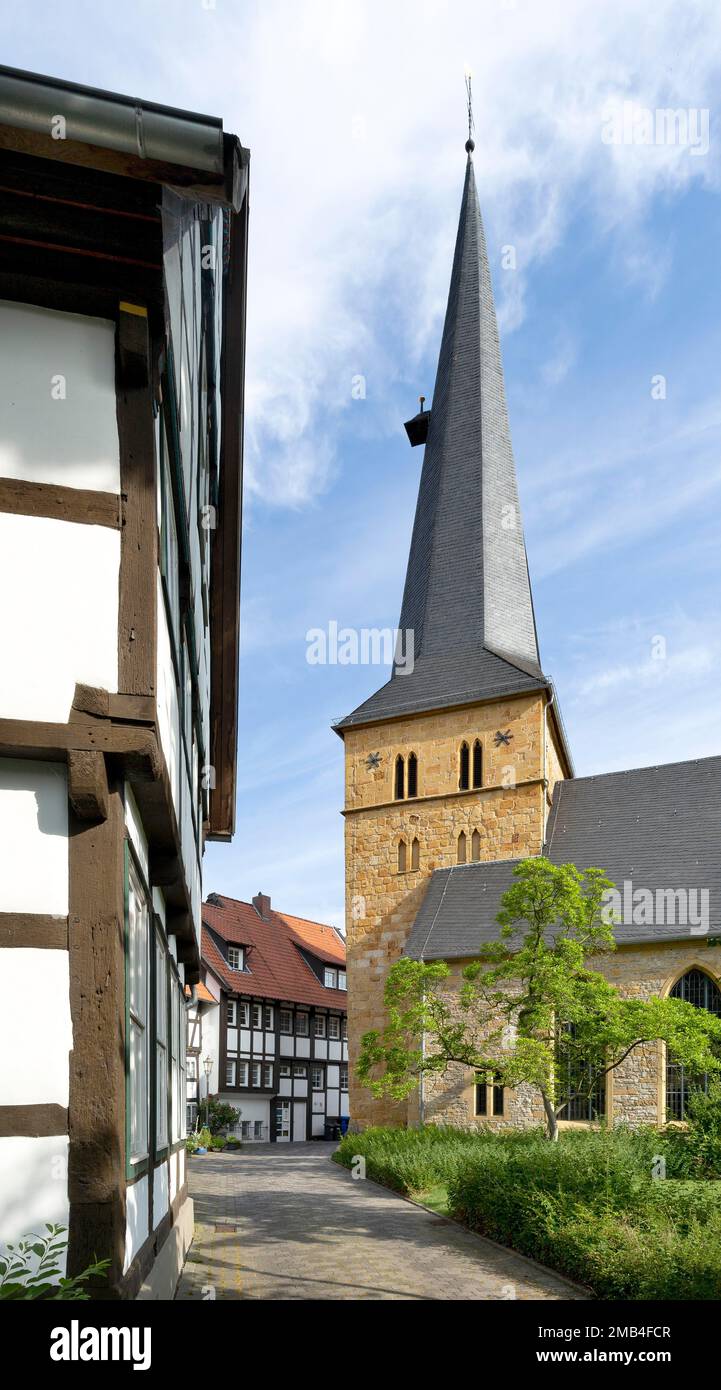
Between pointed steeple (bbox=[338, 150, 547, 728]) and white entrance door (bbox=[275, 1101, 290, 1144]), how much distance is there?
15.7 metres

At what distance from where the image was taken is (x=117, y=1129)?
4.74 meters

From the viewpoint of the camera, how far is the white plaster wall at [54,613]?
4996 mm

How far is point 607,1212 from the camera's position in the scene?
10.9m

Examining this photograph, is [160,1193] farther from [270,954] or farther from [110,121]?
[270,954]

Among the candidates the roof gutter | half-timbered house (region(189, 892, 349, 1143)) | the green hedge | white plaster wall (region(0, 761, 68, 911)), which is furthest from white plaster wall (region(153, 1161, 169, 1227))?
half-timbered house (region(189, 892, 349, 1143))

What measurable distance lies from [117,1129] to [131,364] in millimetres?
3407

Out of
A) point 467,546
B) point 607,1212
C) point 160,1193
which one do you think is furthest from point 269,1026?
point 160,1193

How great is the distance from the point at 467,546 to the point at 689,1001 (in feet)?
58.7

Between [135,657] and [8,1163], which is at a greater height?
[135,657]

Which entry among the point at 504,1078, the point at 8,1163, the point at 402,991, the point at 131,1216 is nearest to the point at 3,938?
the point at 8,1163

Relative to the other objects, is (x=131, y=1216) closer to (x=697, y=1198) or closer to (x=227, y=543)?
(x=697, y=1198)

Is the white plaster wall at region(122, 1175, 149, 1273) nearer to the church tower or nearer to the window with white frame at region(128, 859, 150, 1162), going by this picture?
the window with white frame at region(128, 859, 150, 1162)

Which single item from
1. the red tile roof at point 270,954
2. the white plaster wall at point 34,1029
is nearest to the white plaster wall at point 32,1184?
the white plaster wall at point 34,1029

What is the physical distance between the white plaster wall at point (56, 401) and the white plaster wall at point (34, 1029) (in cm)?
216
